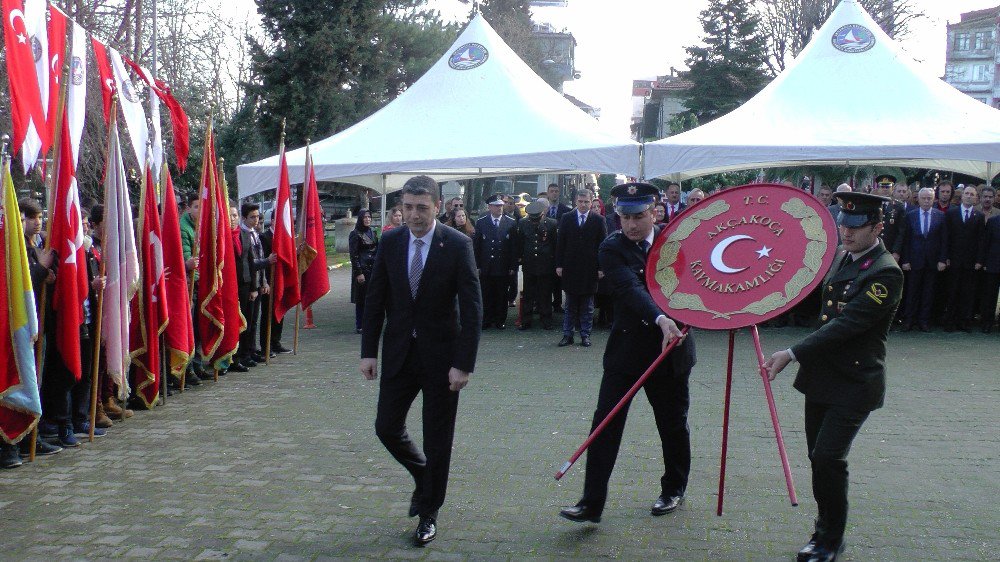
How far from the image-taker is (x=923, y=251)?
13102 mm

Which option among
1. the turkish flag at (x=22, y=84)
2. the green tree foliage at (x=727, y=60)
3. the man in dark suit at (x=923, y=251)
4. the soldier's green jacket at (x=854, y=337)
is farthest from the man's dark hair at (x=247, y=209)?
the green tree foliage at (x=727, y=60)

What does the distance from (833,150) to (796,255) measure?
888 centimetres

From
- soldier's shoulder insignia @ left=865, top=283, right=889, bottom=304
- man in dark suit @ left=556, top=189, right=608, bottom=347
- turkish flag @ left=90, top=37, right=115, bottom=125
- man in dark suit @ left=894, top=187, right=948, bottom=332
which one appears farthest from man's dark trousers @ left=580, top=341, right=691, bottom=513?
Answer: man in dark suit @ left=894, top=187, right=948, bottom=332

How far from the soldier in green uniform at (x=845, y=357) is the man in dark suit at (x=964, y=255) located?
953 cm

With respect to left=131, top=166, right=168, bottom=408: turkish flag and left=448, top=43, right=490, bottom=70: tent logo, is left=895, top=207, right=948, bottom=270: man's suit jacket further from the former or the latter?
left=131, top=166, right=168, bottom=408: turkish flag

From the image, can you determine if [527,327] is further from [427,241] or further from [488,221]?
[427,241]

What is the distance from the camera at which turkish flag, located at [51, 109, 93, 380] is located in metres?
6.82

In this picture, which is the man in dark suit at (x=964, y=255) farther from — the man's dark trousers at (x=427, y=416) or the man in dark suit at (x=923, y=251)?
the man's dark trousers at (x=427, y=416)

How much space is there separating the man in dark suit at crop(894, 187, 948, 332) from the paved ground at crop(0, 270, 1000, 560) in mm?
3887

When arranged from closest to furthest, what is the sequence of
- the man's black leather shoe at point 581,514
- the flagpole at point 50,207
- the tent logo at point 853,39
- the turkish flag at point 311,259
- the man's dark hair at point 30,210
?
1. the man's black leather shoe at point 581,514
2. the flagpole at point 50,207
3. the man's dark hair at point 30,210
4. the turkish flag at point 311,259
5. the tent logo at point 853,39

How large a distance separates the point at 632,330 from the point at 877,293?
1277 mm

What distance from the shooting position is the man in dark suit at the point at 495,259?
45.4ft

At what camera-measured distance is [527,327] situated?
1380cm

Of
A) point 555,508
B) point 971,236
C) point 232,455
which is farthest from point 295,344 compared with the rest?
point 971,236
